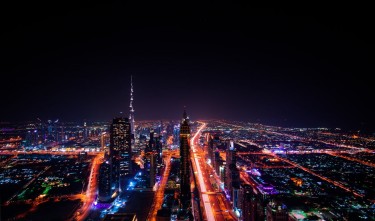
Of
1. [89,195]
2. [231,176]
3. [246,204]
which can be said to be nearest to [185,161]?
[231,176]

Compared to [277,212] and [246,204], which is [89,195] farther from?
[277,212]

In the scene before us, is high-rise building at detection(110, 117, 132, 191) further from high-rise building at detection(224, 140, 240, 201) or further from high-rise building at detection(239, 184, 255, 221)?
high-rise building at detection(239, 184, 255, 221)

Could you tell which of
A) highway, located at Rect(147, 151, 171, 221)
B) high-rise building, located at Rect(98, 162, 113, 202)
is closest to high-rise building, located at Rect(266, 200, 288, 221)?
highway, located at Rect(147, 151, 171, 221)

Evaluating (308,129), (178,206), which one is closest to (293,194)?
(178,206)

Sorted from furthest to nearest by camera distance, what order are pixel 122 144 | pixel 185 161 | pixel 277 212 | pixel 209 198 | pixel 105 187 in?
pixel 122 144, pixel 185 161, pixel 209 198, pixel 105 187, pixel 277 212

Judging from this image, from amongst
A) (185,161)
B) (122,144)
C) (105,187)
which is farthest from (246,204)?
(122,144)

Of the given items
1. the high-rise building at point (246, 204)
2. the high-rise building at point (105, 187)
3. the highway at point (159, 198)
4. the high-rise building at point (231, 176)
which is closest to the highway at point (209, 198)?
the high-rise building at point (231, 176)

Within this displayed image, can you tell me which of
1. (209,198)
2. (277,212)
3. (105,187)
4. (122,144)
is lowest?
(209,198)

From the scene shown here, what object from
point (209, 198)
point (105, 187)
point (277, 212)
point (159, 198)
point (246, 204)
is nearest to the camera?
point (277, 212)

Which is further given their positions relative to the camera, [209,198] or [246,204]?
[209,198]

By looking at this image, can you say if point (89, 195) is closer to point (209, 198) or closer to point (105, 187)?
point (105, 187)

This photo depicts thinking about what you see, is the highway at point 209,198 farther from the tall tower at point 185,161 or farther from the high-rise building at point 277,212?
the high-rise building at point 277,212

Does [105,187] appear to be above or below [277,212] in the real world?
below
